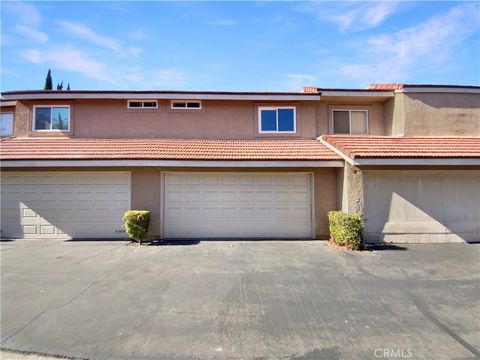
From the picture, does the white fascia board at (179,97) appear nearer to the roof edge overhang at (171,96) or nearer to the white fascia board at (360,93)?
the roof edge overhang at (171,96)

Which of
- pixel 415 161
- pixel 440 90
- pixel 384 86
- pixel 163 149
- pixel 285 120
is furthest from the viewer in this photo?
pixel 384 86

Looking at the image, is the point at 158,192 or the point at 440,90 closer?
the point at 158,192

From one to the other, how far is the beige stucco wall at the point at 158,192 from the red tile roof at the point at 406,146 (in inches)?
59.8

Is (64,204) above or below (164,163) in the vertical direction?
below

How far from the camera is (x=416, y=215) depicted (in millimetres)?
9984

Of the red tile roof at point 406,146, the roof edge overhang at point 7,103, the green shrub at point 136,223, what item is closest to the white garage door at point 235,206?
the green shrub at point 136,223

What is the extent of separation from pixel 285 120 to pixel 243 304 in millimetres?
9139

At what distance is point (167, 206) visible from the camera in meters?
10.9

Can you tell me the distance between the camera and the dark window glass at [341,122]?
12922mm

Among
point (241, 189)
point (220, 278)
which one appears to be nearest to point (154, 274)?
point (220, 278)

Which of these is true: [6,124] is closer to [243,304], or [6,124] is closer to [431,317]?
[243,304]

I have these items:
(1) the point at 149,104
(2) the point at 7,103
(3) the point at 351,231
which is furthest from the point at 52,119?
(3) the point at 351,231

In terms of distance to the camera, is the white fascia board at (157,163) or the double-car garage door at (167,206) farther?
the double-car garage door at (167,206)

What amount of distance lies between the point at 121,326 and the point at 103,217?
719cm
